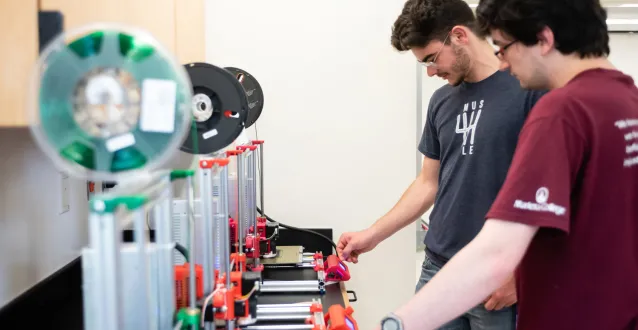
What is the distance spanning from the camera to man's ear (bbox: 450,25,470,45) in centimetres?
175

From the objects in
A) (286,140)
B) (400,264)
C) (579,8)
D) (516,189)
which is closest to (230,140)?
(516,189)

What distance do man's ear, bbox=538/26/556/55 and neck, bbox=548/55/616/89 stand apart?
0.04 metres

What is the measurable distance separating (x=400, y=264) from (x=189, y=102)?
2.16 metres

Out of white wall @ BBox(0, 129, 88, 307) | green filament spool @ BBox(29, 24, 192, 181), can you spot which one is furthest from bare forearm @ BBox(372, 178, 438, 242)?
green filament spool @ BBox(29, 24, 192, 181)

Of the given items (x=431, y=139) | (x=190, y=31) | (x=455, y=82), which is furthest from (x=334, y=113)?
(x=455, y=82)

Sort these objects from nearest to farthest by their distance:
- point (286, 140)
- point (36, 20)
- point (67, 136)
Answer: point (67, 136) → point (36, 20) → point (286, 140)

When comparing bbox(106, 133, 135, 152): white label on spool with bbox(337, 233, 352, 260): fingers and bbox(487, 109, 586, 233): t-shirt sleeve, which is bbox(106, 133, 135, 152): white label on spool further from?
bbox(337, 233, 352, 260): fingers

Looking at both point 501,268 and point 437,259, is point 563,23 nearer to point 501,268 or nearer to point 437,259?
point 501,268

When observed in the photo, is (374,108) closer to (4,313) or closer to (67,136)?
(4,313)

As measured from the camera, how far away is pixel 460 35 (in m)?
1.76

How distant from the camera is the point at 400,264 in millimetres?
2840

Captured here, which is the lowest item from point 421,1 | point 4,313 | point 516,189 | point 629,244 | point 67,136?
point 4,313

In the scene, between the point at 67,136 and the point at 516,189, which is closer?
the point at 67,136

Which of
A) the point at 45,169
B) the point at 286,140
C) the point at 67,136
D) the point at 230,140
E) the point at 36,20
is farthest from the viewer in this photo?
the point at 286,140
